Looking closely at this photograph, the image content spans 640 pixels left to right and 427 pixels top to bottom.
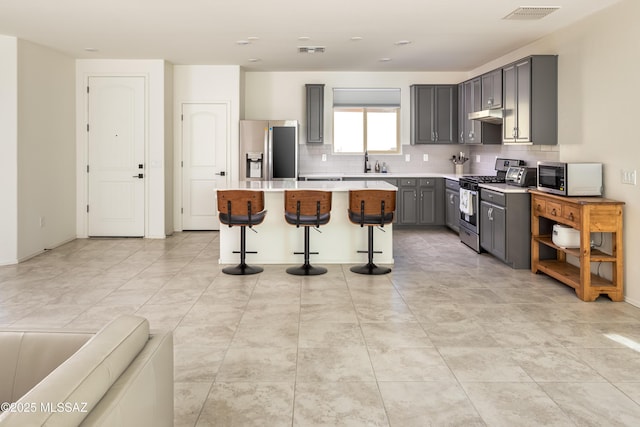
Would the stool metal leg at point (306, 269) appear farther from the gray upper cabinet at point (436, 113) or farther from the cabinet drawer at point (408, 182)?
the gray upper cabinet at point (436, 113)

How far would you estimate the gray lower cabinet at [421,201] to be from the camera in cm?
895

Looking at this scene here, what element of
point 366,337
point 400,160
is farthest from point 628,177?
point 400,160

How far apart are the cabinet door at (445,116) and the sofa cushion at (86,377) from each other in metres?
7.94

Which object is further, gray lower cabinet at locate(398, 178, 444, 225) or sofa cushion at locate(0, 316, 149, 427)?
Result: gray lower cabinet at locate(398, 178, 444, 225)

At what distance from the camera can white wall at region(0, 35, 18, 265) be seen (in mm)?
6402

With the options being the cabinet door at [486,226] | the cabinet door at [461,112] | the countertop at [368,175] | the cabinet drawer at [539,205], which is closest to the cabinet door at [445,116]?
the cabinet door at [461,112]

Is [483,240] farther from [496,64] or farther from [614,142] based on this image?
[496,64]

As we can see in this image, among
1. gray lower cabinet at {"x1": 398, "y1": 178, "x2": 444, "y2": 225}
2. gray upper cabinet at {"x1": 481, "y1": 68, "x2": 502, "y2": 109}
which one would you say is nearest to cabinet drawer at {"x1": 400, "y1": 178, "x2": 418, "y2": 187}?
gray lower cabinet at {"x1": 398, "y1": 178, "x2": 444, "y2": 225}

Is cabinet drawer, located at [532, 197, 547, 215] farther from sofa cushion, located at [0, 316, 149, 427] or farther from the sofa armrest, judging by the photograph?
sofa cushion, located at [0, 316, 149, 427]

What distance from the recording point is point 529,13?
5.28 metres

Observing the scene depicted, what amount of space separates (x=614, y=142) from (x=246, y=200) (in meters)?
3.54

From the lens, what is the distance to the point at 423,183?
29.3ft

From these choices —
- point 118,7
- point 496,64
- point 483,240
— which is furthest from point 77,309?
point 496,64

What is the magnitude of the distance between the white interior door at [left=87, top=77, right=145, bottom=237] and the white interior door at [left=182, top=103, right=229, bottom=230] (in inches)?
29.5
